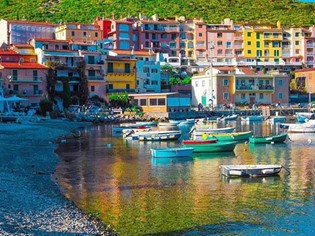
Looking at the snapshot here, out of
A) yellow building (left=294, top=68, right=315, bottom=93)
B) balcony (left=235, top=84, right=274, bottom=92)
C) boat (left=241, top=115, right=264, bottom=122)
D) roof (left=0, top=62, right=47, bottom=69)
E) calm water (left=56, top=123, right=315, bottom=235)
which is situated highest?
roof (left=0, top=62, right=47, bottom=69)

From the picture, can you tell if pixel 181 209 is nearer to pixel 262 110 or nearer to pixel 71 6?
pixel 262 110

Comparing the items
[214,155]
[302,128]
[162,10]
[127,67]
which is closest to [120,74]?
[127,67]

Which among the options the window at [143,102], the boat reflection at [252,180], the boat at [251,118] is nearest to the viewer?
the boat reflection at [252,180]

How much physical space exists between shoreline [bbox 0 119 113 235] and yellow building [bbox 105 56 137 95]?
43112 mm

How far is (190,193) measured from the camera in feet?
74.4

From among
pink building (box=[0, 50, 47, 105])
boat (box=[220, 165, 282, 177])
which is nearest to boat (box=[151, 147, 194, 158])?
boat (box=[220, 165, 282, 177])

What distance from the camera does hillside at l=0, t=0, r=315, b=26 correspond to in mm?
133125

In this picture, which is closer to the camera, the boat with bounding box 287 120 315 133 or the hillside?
the boat with bounding box 287 120 315 133

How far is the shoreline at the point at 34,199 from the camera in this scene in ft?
51.1

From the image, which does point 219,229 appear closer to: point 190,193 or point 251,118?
point 190,193

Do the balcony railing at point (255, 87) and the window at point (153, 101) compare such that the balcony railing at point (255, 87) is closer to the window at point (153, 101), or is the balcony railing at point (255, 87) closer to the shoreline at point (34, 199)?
the window at point (153, 101)

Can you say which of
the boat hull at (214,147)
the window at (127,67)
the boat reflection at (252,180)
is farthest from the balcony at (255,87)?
the boat reflection at (252,180)

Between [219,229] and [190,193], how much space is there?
18.9ft

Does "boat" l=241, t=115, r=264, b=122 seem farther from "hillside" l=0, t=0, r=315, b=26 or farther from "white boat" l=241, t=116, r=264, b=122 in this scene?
"hillside" l=0, t=0, r=315, b=26
